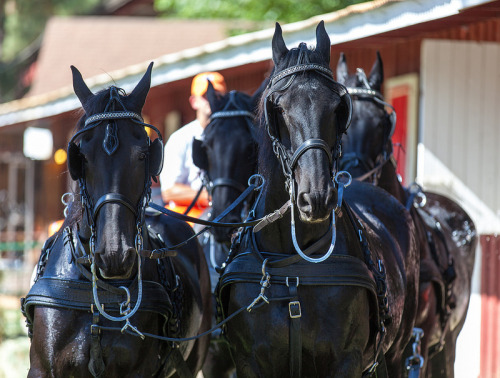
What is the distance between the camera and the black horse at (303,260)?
355 cm

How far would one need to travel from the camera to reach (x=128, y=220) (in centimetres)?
370

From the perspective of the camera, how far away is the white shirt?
649 centimetres

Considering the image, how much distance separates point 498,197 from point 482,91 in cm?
103

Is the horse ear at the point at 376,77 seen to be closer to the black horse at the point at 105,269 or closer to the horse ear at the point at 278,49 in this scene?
the horse ear at the point at 278,49

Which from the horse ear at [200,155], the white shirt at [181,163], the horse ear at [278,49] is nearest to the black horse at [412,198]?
the horse ear at [200,155]

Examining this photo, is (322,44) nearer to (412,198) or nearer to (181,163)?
(412,198)

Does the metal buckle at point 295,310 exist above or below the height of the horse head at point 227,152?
below

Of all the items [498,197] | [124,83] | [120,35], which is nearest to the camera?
[498,197]

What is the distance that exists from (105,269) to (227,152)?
1867 millimetres

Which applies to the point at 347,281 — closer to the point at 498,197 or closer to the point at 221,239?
the point at 221,239

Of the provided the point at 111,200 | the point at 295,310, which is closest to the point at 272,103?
the point at 111,200

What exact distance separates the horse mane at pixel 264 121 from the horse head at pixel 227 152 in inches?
45.9

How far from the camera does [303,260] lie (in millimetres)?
3842

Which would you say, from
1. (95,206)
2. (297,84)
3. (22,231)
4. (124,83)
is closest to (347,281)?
(297,84)
